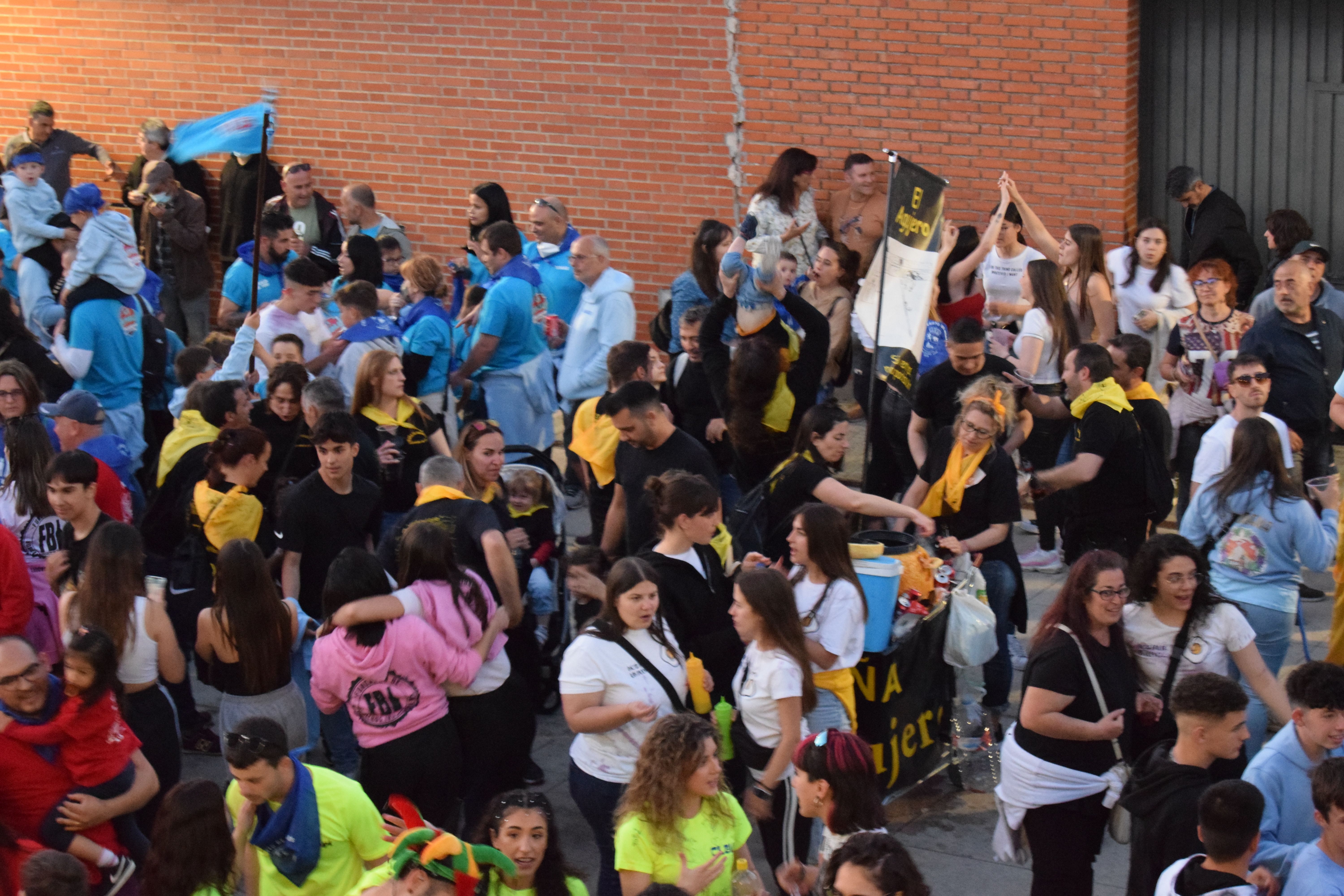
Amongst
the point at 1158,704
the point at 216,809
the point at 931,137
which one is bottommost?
the point at 1158,704

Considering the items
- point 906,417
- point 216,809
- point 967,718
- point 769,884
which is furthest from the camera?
point 906,417

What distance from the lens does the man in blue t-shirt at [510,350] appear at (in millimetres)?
9398

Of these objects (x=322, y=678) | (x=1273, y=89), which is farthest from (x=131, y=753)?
(x=1273, y=89)

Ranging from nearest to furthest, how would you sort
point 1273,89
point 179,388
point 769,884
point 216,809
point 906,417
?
point 216,809
point 769,884
point 906,417
point 179,388
point 1273,89

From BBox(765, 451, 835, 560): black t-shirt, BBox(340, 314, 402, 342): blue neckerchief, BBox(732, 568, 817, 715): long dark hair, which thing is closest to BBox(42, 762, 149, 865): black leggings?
BBox(732, 568, 817, 715): long dark hair

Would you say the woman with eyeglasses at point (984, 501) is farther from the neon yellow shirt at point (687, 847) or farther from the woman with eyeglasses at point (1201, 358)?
the neon yellow shirt at point (687, 847)

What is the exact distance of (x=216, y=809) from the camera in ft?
14.5

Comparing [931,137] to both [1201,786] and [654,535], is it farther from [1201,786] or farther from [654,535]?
[1201,786]

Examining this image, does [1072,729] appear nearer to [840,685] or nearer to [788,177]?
[840,685]

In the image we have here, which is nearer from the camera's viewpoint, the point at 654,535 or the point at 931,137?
the point at 654,535

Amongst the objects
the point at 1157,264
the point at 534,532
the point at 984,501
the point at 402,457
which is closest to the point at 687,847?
the point at 534,532

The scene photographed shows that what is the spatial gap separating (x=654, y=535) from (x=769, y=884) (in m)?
1.72

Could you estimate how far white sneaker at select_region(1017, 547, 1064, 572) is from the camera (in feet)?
31.1

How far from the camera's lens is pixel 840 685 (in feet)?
19.2
